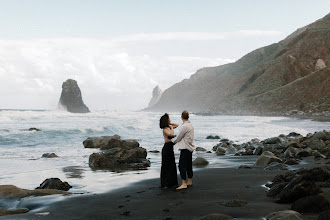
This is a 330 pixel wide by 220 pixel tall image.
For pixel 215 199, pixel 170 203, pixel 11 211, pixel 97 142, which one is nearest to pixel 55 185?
pixel 11 211

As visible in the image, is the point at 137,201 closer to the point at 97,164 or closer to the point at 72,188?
the point at 72,188

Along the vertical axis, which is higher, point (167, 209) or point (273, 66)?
point (273, 66)

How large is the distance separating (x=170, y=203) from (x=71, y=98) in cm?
13088

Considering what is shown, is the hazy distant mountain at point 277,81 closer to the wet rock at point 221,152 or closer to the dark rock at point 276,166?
the wet rock at point 221,152

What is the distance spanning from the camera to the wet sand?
5.86 metres

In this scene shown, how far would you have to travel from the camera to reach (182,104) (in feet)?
606

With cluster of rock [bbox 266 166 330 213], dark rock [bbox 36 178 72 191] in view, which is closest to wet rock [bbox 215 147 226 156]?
dark rock [bbox 36 178 72 191]

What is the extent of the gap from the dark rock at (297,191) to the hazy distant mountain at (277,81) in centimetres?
6614

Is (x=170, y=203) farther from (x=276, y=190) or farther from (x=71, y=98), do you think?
(x=71, y=98)

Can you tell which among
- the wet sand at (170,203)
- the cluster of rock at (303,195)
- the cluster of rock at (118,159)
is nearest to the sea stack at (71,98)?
the cluster of rock at (118,159)

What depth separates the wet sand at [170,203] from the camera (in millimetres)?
5859

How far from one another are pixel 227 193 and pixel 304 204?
6.59ft

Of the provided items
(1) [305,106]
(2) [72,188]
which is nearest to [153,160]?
(2) [72,188]

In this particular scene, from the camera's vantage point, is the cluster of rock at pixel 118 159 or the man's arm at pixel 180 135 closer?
the man's arm at pixel 180 135
